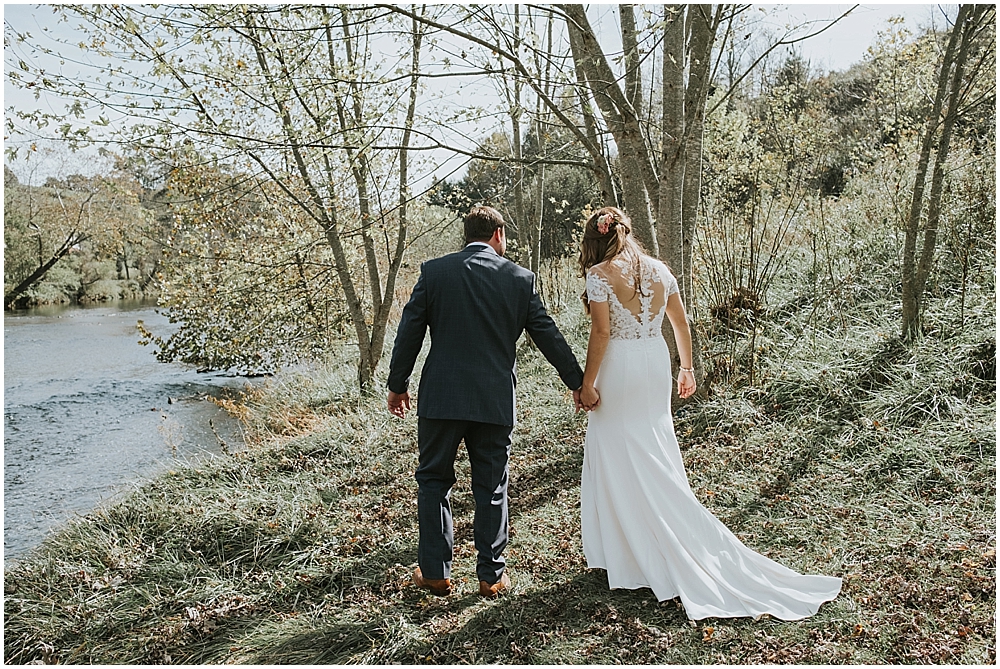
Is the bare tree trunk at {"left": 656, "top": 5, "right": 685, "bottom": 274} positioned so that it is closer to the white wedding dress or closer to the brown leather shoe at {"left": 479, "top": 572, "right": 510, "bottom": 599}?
the white wedding dress

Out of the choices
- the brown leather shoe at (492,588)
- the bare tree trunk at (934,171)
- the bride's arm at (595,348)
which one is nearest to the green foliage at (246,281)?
the bride's arm at (595,348)

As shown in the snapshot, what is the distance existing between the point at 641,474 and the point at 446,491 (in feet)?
3.25

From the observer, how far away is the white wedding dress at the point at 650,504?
3.35 metres

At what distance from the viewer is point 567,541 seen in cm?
427

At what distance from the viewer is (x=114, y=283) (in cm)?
2317

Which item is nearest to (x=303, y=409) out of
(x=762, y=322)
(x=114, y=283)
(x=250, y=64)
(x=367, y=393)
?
(x=367, y=393)

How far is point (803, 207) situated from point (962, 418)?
14.4 feet

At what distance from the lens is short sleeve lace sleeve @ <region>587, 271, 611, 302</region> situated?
12.0ft

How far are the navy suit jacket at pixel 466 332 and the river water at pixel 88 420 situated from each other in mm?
3643

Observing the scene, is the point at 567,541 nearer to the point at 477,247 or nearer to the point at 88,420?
the point at 477,247

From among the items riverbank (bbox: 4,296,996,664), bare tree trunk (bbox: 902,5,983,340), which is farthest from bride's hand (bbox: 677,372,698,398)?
bare tree trunk (bbox: 902,5,983,340)

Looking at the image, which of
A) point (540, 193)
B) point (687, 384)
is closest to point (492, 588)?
point (687, 384)

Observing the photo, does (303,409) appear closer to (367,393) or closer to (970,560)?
(367,393)

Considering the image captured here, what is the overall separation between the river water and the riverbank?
1.45m
